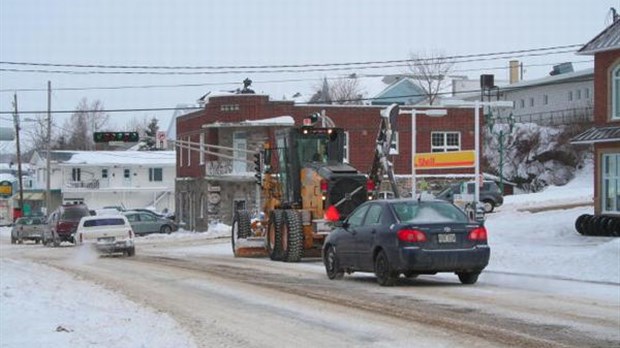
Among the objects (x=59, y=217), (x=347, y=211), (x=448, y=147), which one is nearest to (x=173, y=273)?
(x=347, y=211)

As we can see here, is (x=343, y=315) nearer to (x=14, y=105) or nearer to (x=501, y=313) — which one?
(x=501, y=313)

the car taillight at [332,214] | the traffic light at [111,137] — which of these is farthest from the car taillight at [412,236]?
the traffic light at [111,137]

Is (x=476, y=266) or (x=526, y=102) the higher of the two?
(x=526, y=102)

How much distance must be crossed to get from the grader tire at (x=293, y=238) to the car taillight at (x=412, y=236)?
29.7ft

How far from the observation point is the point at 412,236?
16.3 meters

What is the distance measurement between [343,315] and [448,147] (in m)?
50.0

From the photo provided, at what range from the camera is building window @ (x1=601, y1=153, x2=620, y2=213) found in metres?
34.0

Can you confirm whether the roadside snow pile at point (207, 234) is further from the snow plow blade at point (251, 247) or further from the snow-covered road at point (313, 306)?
the snow-covered road at point (313, 306)

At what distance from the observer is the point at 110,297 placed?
16062mm

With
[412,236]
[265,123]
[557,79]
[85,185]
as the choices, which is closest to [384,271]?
[412,236]

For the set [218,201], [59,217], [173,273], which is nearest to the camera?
[173,273]

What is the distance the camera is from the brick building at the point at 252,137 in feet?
189

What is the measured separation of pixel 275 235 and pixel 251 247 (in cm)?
270

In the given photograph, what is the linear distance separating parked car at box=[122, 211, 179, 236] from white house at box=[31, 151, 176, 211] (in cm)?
3137
